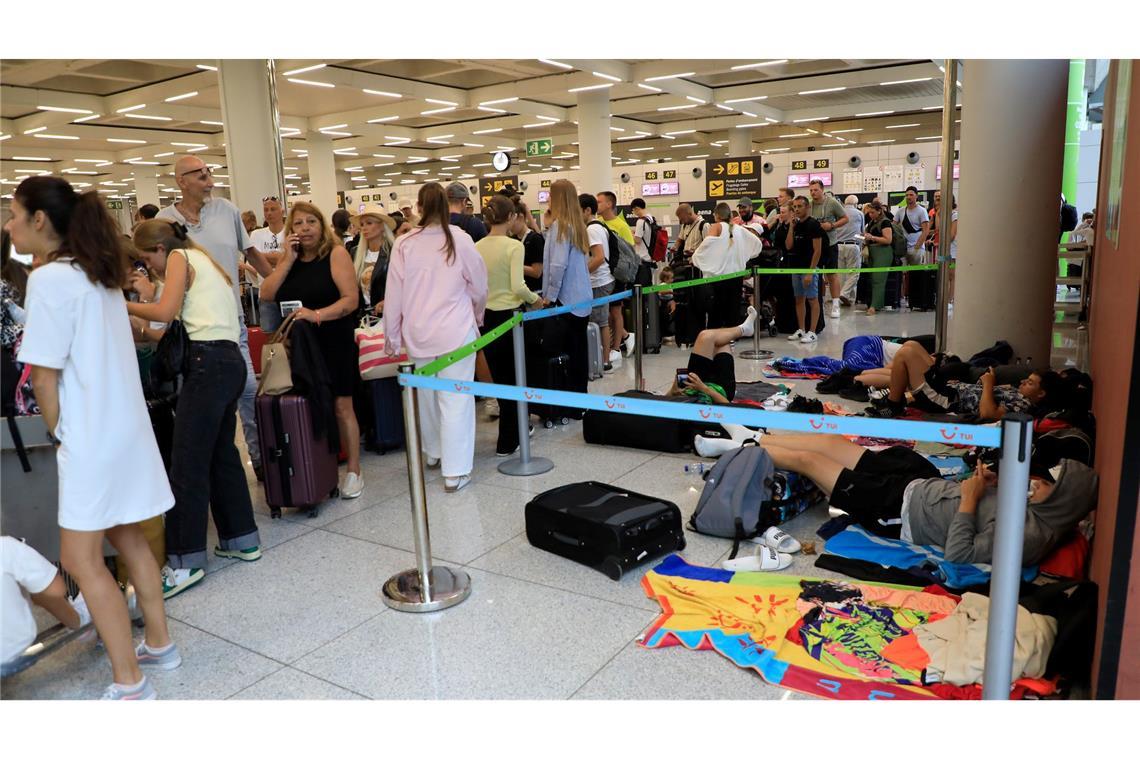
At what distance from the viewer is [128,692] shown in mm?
2568

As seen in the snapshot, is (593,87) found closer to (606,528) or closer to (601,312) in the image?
(601,312)

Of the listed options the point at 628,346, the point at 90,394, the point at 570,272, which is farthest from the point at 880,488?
the point at 628,346

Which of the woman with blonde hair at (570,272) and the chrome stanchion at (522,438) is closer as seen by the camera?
the chrome stanchion at (522,438)

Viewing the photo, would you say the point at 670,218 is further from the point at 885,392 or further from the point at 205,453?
the point at 205,453

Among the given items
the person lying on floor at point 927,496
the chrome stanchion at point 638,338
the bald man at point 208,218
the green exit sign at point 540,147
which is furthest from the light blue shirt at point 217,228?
the green exit sign at point 540,147

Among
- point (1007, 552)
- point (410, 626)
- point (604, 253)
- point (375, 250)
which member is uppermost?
point (375, 250)

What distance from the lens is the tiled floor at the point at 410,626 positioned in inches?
105

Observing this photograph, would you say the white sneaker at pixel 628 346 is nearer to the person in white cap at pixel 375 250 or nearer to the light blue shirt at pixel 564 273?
the light blue shirt at pixel 564 273

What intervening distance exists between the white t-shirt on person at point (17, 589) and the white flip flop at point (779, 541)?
2752mm

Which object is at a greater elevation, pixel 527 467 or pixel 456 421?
pixel 456 421

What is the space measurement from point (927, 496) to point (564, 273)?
3.07 meters

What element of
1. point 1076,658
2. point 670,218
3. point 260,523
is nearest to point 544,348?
point 260,523

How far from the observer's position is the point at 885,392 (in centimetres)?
631

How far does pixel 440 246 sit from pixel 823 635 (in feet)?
8.95
